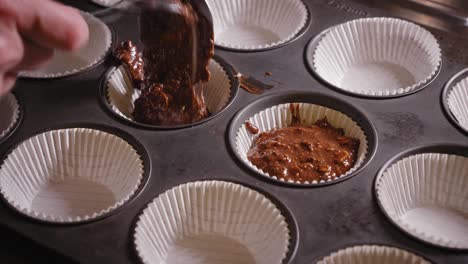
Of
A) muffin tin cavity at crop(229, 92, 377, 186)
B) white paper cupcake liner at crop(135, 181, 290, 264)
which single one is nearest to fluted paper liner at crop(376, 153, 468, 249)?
muffin tin cavity at crop(229, 92, 377, 186)

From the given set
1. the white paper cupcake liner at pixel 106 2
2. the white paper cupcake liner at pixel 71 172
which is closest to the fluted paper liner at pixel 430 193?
the white paper cupcake liner at pixel 71 172

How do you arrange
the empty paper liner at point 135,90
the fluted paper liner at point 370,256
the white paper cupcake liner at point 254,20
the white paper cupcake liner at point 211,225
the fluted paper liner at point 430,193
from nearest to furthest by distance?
the fluted paper liner at point 370,256 → the white paper cupcake liner at point 211,225 → the fluted paper liner at point 430,193 → the empty paper liner at point 135,90 → the white paper cupcake liner at point 254,20

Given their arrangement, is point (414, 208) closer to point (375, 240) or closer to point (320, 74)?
point (375, 240)

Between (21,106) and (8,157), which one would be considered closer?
(8,157)

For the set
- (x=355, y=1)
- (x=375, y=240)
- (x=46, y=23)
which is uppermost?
(x=46, y=23)

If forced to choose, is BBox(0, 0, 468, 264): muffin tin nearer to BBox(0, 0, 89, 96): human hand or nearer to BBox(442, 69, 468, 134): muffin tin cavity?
BBox(442, 69, 468, 134): muffin tin cavity

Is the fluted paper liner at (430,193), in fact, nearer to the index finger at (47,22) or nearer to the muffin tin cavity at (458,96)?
the muffin tin cavity at (458,96)

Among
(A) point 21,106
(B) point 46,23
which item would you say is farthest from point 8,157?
(B) point 46,23
